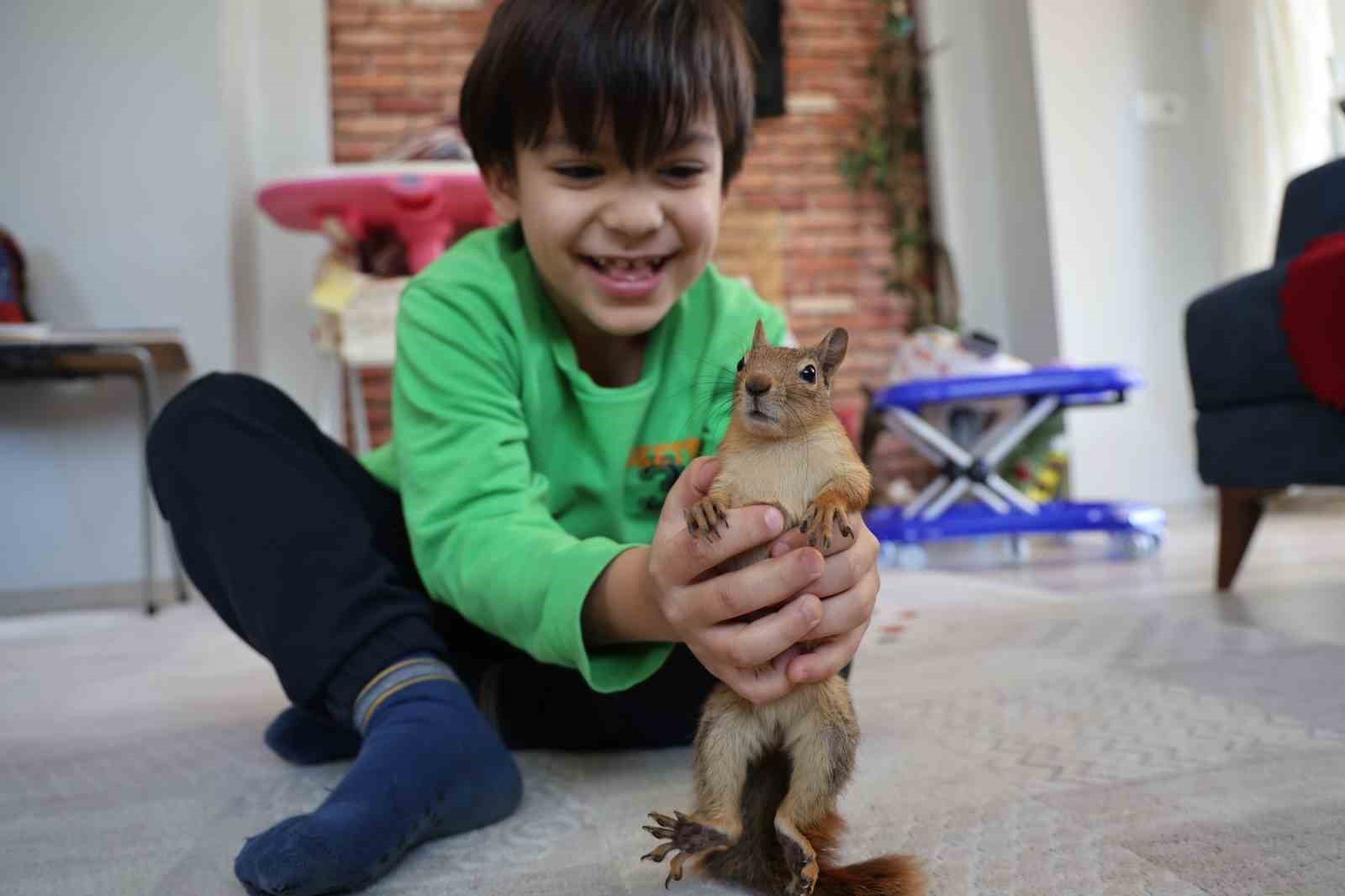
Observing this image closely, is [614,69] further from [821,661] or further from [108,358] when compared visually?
[108,358]

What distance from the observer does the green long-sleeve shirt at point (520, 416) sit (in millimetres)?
821

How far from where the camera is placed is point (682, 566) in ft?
1.83

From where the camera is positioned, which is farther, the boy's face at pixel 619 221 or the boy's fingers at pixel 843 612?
the boy's face at pixel 619 221

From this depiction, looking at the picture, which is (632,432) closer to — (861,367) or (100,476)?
(100,476)

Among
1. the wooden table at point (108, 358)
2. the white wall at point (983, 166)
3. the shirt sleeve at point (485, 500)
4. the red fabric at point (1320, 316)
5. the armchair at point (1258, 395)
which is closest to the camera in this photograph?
the shirt sleeve at point (485, 500)

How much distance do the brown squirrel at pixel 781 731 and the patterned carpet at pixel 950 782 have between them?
2.4 inches

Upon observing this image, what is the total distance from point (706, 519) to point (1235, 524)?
1.38 metres

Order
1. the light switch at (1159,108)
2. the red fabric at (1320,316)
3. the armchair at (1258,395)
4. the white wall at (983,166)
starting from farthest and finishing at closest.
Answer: the white wall at (983,166)
the light switch at (1159,108)
the armchair at (1258,395)
the red fabric at (1320,316)

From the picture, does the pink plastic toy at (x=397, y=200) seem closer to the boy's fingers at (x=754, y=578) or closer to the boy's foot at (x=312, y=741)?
the boy's foot at (x=312, y=741)

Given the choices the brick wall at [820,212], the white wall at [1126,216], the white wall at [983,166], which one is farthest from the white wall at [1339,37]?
the brick wall at [820,212]

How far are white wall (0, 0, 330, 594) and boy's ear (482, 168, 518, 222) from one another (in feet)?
6.21

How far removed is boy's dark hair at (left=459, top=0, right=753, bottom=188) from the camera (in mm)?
838

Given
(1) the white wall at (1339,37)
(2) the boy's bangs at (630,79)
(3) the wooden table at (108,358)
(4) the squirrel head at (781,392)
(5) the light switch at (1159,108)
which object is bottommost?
(4) the squirrel head at (781,392)

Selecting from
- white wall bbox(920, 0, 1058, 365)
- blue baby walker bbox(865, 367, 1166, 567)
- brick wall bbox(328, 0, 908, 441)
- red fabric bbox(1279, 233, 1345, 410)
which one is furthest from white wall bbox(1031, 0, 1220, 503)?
red fabric bbox(1279, 233, 1345, 410)
